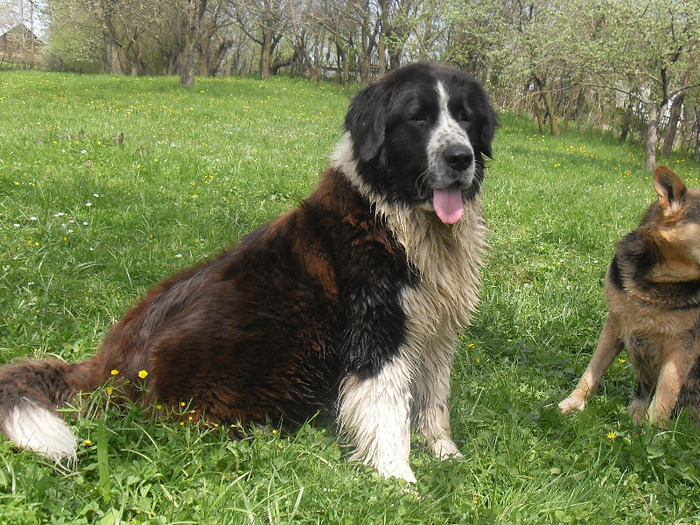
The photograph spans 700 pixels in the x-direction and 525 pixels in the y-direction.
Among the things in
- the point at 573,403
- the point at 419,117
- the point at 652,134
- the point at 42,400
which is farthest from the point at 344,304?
the point at 652,134

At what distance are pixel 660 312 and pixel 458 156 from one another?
5.85 ft

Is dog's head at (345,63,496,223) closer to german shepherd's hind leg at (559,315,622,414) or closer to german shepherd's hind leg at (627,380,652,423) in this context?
german shepherd's hind leg at (559,315,622,414)

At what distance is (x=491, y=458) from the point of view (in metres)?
2.85

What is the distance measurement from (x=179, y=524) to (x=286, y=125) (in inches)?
466

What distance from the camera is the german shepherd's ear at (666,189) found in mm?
3518

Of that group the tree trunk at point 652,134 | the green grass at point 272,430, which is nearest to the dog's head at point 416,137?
the green grass at point 272,430

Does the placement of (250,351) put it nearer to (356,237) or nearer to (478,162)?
(356,237)

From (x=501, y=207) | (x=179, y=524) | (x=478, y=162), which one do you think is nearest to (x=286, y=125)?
(x=501, y=207)

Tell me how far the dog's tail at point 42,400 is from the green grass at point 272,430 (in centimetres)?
8

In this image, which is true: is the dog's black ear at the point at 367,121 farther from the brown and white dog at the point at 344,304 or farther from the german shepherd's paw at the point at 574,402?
the german shepherd's paw at the point at 574,402

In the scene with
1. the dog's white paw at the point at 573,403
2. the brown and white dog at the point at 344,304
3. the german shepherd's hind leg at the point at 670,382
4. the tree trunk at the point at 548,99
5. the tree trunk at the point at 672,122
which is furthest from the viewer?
the tree trunk at the point at 548,99

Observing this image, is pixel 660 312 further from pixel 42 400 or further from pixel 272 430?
pixel 42 400

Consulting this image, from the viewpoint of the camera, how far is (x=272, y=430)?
9.24 feet

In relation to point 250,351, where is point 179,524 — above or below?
below
